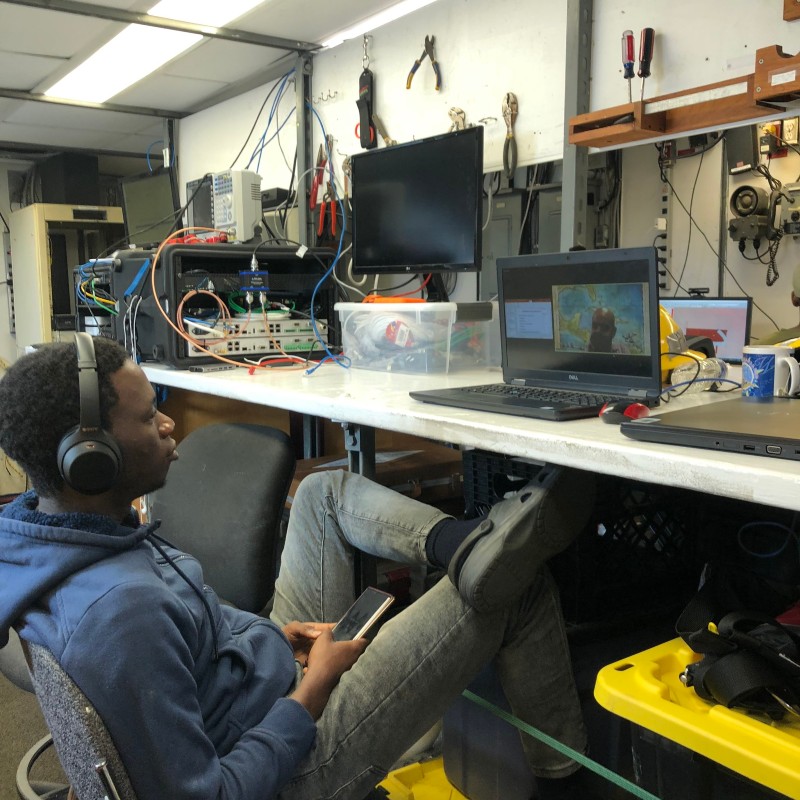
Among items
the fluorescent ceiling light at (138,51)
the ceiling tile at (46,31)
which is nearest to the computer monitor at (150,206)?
the fluorescent ceiling light at (138,51)

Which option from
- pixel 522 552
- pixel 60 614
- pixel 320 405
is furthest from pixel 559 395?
pixel 60 614

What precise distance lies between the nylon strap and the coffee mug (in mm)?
597

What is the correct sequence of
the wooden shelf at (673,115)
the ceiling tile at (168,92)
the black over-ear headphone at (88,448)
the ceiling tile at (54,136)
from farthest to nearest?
the ceiling tile at (54,136) < the ceiling tile at (168,92) < the wooden shelf at (673,115) < the black over-ear headphone at (88,448)

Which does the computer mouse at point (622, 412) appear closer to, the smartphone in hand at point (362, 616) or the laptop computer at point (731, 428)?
the laptop computer at point (731, 428)

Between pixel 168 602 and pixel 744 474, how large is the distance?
61 cm

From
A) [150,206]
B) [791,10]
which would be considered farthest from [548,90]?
[150,206]

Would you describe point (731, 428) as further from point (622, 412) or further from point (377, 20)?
point (377, 20)

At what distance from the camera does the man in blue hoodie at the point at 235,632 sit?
2.50 feet

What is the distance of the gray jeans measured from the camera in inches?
38.8

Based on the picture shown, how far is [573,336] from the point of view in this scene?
134 centimetres

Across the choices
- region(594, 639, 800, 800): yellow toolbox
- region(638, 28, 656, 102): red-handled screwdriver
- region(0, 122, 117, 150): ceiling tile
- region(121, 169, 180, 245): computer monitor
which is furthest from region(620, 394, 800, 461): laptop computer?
region(0, 122, 117, 150): ceiling tile

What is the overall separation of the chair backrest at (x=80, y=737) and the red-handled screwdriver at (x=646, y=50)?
1.59 m

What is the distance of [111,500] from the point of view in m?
0.92

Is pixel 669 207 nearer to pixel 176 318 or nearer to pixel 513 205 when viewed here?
pixel 513 205
